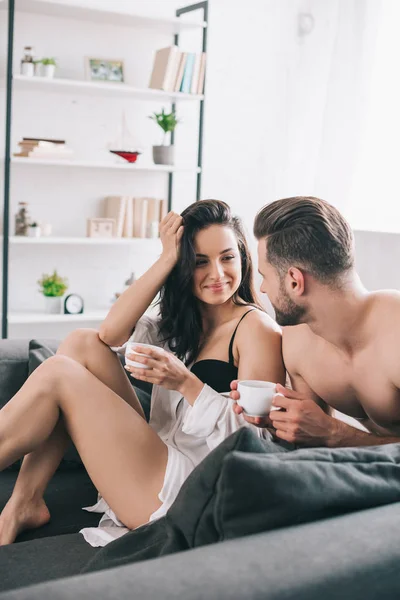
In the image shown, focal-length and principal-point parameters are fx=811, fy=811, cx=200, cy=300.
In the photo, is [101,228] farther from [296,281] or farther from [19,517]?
[296,281]

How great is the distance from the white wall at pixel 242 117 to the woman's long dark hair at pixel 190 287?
1.81 m

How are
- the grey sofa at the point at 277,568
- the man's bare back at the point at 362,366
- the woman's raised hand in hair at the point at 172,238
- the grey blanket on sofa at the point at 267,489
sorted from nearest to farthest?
the grey sofa at the point at 277,568, the grey blanket on sofa at the point at 267,489, the man's bare back at the point at 362,366, the woman's raised hand in hair at the point at 172,238

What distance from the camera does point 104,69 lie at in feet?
14.4

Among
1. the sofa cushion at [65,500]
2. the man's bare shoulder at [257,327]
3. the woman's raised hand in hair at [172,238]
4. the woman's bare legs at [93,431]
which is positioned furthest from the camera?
the woman's raised hand in hair at [172,238]

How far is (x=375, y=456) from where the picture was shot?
1.24m

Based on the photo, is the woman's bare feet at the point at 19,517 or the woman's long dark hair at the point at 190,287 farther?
the woman's long dark hair at the point at 190,287

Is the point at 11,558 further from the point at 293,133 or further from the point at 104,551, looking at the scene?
the point at 293,133

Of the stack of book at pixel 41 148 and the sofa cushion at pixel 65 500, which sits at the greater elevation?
the stack of book at pixel 41 148

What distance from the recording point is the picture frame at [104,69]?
14.2 ft

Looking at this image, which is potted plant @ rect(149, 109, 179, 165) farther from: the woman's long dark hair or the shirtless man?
the shirtless man

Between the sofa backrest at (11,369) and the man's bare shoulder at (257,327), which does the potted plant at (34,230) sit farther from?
the man's bare shoulder at (257,327)

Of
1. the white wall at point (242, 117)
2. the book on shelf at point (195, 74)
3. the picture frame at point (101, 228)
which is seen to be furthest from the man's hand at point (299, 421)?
the book on shelf at point (195, 74)

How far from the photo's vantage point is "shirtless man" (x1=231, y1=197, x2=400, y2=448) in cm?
170

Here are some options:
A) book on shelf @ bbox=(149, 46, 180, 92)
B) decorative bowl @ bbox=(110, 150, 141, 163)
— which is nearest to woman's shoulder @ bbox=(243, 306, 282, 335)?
decorative bowl @ bbox=(110, 150, 141, 163)
